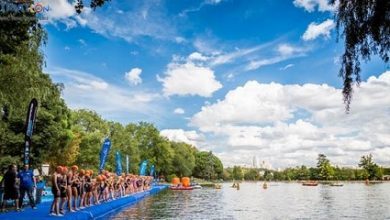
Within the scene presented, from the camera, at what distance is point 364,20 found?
803 cm

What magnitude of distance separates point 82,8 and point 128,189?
98.4 ft

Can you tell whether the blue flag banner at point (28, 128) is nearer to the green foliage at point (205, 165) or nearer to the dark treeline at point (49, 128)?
the dark treeline at point (49, 128)

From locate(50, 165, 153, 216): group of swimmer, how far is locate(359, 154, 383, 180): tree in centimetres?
15204

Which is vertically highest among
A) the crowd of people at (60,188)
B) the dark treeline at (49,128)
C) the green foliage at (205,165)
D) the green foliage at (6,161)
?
the green foliage at (205,165)

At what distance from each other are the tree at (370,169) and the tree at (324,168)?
1218 centimetres

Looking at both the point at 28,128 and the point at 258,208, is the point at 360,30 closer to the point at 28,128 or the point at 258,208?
the point at 28,128

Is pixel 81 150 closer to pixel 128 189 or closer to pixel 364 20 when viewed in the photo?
pixel 128 189

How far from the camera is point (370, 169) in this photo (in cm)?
17000

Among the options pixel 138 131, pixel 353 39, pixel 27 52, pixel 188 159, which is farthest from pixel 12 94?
pixel 188 159

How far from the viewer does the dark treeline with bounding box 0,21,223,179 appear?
1878 cm

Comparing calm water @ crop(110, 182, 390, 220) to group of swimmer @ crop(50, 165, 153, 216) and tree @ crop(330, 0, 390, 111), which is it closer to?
group of swimmer @ crop(50, 165, 153, 216)

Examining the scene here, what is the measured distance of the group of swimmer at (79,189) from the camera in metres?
16.9

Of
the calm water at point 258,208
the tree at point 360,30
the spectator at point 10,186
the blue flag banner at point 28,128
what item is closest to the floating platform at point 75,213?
the spectator at point 10,186

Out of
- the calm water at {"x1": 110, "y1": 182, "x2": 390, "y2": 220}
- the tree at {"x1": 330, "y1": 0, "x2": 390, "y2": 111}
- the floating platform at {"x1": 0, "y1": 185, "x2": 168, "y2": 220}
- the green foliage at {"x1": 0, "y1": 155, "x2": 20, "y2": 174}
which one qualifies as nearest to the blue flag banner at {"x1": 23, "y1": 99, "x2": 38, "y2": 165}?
the floating platform at {"x1": 0, "y1": 185, "x2": 168, "y2": 220}
